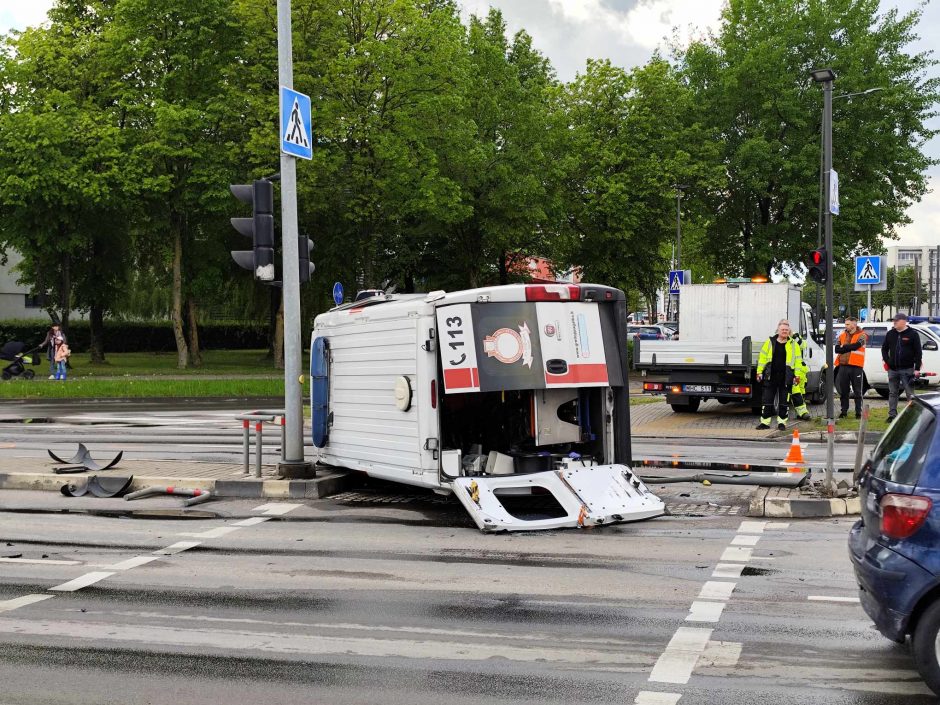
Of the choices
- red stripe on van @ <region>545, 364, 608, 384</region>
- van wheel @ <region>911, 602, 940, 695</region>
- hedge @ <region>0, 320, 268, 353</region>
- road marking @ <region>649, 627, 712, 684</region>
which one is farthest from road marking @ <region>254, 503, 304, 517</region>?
hedge @ <region>0, 320, 268, 353</region>

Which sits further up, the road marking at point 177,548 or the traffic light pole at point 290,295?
the traffic light pole at point 290,295

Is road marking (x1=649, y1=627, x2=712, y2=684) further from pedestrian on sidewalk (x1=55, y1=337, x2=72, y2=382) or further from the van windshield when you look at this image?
pedestrian on sidewalk (x1=55, y1=337, x2=72, y2=382)

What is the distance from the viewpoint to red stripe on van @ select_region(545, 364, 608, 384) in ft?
33.0

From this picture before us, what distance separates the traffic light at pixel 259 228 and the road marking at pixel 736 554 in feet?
19.7

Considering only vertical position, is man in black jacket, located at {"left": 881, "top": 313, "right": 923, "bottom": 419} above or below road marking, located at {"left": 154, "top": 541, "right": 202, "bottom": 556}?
above

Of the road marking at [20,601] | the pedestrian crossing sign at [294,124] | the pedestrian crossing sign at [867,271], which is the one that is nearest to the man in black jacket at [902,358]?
the pedestrian crossing sign at [867,271]

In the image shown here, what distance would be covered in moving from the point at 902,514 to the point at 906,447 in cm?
42

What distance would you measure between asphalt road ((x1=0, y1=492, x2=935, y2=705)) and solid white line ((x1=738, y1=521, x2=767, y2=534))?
1.1 inches

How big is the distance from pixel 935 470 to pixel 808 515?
5075 millimetres

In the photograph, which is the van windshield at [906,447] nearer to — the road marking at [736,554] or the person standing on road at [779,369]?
the road marking at [736,554]

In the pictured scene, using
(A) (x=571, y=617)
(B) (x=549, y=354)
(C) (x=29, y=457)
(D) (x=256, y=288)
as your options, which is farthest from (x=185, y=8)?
(A) (x=571, y=617)

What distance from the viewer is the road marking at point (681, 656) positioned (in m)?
5.45

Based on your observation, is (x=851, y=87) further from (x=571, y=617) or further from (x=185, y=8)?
(x=571, y=617)

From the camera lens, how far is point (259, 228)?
12078 millimetres
